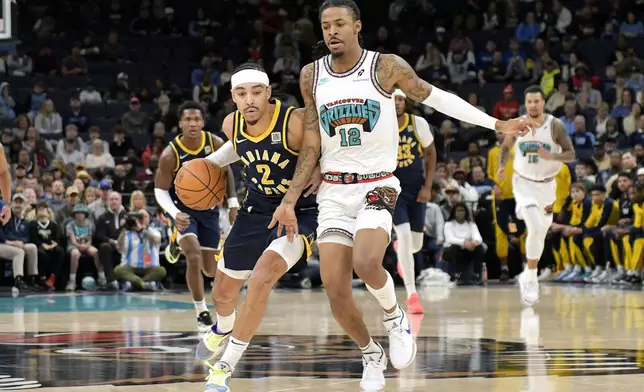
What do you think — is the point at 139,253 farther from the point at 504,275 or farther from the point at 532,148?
the point at 532,148

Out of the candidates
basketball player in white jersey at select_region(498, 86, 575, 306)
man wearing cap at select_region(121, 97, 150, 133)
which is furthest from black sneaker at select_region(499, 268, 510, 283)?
man wearing cap at select_region(121, 97, 150, 133)

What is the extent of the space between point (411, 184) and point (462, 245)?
541 centimetres

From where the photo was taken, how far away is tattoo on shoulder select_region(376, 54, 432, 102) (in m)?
6.03

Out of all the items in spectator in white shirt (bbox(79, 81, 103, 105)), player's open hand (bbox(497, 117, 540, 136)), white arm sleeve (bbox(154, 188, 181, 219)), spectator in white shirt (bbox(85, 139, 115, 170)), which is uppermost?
spectator in white shirt (bbox(79, 81, 103, 105))

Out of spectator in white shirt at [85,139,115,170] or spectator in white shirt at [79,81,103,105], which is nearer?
spectator in white shirt at [85,139,115,170]

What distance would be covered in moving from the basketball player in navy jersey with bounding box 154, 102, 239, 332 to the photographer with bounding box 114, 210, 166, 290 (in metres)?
5.91

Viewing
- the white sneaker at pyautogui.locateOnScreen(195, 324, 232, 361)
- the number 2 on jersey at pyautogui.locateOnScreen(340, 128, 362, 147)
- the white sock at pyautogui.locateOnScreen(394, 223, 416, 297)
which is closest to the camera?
the number 2 on jersey at pyautogui.locateOnScreen(340, 128, 362, 147)

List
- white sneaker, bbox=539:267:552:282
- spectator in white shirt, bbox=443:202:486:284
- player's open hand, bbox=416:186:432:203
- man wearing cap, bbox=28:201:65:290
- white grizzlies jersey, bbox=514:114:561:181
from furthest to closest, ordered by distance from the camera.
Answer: white sneaker, bbox=539:267:552:282 < spectator in white shirt, bbox=443:202:486:284 < man wearing cap, bbox=28:201:65:290 < white grizzlies jersey, bbox=514:114:561:181 < player's open hand, bbox=416:186:432:203

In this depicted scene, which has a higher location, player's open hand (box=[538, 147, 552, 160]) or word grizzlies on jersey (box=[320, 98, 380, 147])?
player's open hand (box=[538, 147, 552, 160])

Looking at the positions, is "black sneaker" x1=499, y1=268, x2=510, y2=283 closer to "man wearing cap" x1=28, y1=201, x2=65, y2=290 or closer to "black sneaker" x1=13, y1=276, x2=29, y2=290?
"man wearing cap" x1=28, y1=201, x2=65, y2=290

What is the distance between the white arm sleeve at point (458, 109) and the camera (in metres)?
5.96

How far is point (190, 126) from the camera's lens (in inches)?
342

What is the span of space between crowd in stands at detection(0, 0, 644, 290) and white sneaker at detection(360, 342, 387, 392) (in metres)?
9.42

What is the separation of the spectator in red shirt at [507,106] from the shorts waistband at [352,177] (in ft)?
44.6
